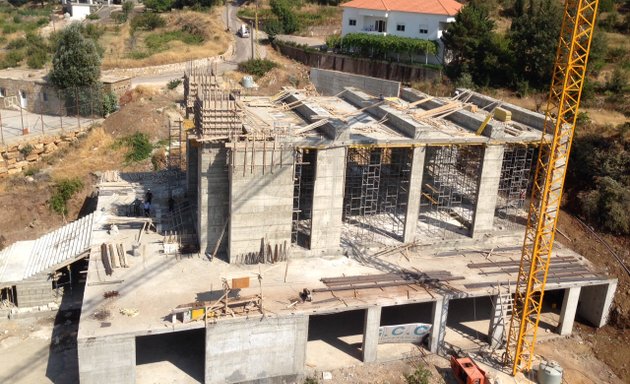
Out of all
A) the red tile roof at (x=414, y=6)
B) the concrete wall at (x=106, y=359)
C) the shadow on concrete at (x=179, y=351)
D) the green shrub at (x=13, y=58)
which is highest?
the red tile roof at (x=414, y=6)

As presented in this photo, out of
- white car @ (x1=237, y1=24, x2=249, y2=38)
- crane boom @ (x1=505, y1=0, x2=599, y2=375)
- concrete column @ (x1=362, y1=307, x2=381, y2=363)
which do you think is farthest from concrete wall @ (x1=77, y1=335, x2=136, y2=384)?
white car @ (x1=237, y1=24, x2=249, y2=38)

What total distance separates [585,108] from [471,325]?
2588 cm

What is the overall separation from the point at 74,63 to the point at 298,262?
103 feet

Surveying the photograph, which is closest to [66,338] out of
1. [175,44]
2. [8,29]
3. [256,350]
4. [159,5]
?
[256,350]

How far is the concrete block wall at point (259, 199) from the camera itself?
25.6 metres

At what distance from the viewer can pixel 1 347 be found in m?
24.9

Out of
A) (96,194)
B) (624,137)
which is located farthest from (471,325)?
(96,194)

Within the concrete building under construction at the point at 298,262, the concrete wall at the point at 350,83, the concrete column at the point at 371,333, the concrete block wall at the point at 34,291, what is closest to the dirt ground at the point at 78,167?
the concrete building under construction at the point at 298,262

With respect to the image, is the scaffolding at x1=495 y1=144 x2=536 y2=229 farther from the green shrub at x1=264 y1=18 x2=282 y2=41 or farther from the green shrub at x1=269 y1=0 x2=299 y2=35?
the green shrub at x1=269 y1=0 x2=299 y2=35

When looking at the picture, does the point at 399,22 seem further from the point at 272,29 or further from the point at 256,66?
the point at 272,29

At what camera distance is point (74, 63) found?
1905 inches

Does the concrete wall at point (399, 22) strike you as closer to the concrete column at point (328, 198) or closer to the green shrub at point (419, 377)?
the concrete column at point (328, 198)

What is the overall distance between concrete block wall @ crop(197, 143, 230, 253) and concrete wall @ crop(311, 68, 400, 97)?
56.2ft

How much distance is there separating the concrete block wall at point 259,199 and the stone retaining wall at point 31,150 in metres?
23.0
